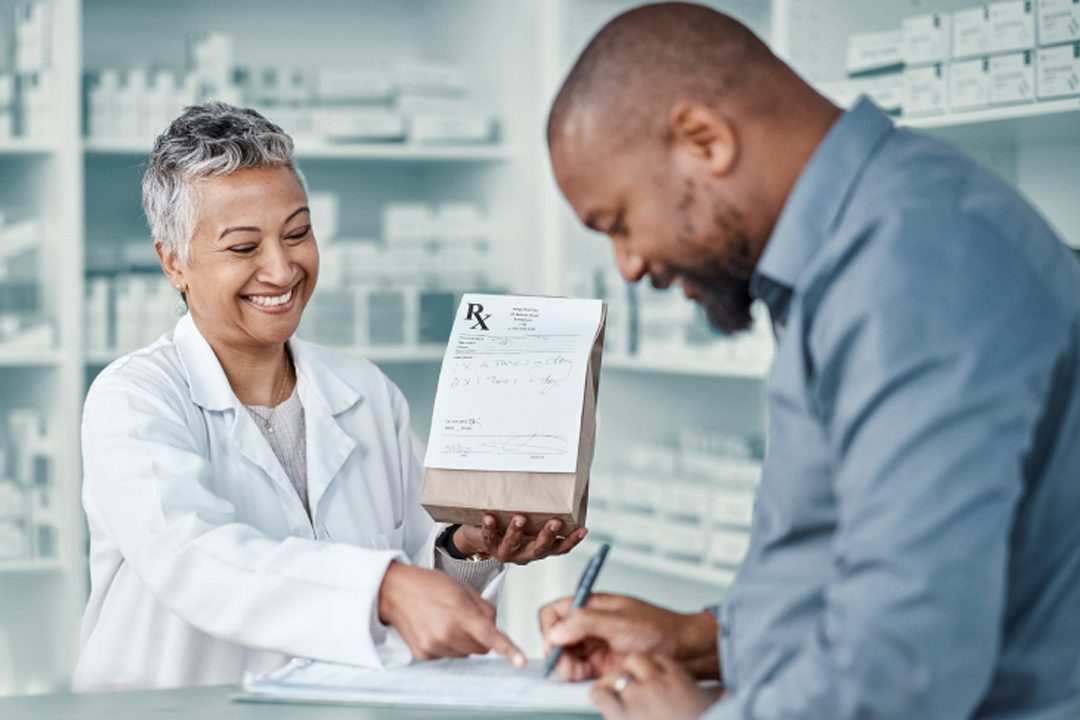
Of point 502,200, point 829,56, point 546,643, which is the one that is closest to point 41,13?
point 502,200

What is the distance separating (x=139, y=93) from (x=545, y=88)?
1.19 metres

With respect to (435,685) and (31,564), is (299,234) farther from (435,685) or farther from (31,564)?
(31,564)

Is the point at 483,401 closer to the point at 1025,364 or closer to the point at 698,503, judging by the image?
the point at 1025,364

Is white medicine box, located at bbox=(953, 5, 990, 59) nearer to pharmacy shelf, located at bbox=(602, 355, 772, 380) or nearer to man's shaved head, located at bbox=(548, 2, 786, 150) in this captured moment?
pharmacy shelf, located at bbox=(602, 355, 772, 380)

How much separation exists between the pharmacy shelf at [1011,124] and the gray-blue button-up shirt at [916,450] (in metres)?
1.39

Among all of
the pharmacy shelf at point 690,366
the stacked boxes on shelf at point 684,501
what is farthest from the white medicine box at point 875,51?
the stacked boxes on shelf at point 684,501

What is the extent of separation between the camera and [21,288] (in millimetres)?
2816

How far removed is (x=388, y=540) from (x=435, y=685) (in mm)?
657

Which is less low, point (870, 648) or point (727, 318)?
point (727, 318)

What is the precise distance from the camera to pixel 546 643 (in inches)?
38.0

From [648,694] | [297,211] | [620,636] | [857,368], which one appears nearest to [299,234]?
[297,211]

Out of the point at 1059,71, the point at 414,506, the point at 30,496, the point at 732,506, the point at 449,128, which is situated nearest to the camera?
the point at 414,506

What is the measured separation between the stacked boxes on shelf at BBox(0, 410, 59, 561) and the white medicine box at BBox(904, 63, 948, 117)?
239 cm

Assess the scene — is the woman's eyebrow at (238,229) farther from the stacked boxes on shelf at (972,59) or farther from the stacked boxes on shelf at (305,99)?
A: the stacked boxes on shelf at (305,99)
